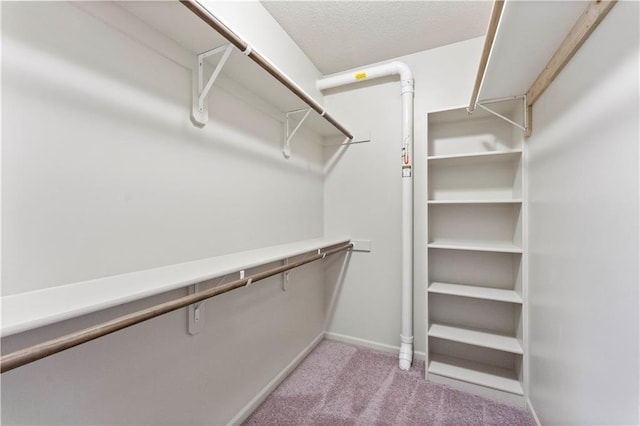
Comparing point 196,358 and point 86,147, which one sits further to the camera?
point 196,358

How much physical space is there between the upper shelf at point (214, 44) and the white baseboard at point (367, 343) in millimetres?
1966

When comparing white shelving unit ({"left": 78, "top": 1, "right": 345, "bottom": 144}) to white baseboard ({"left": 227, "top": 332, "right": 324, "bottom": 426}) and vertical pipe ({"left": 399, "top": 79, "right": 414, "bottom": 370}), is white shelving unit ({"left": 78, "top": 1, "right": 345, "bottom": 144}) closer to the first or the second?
vertical pipe ({"left": 399, "top": 79, "right": 414, "bottom": 370})

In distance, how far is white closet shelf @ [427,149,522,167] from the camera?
1750mm

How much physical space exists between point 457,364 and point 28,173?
2.54 meters

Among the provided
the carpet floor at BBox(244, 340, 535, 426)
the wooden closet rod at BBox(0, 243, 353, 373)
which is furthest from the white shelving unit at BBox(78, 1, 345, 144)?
the carpet floor at BBox(244, 340, 535, 426)

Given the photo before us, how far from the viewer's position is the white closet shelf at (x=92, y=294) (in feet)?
1.91

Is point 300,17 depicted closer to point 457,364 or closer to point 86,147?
point 86,147

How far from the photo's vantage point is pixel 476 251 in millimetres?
2045

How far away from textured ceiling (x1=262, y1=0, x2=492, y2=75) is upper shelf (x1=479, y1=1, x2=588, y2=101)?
2.16ft

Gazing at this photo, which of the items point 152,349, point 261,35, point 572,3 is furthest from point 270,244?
point 572,3

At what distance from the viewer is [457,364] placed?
1986 mm

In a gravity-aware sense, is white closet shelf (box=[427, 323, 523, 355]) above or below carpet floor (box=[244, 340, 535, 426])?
above

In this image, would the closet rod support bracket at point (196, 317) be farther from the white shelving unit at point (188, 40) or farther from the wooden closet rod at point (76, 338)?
the white shelving unit at point (188, 40)

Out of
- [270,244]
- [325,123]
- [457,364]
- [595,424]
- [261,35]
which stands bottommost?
[457,364]
